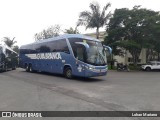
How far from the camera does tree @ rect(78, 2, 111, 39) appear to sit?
1578 inches

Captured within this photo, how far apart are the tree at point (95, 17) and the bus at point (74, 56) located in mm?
18037

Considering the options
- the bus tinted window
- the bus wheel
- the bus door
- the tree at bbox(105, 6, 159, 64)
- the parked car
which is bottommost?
the parked car

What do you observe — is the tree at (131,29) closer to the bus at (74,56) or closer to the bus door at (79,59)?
the bus at (74,56)

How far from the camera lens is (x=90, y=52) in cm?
1694

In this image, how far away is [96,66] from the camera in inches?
663

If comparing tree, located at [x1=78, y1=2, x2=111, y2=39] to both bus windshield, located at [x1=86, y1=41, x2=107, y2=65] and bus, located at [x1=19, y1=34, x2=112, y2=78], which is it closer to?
bus, located at [x1=19, y1=34, x2=112, y2=78]

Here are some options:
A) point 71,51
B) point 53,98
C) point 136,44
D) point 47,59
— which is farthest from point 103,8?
point 53,98

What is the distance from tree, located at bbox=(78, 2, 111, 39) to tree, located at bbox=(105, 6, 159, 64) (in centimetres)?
151

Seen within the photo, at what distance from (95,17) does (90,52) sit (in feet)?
79.0

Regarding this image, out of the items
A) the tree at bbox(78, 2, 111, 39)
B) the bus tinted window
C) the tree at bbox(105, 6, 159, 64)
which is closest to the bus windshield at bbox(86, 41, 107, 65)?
the bus tinted window

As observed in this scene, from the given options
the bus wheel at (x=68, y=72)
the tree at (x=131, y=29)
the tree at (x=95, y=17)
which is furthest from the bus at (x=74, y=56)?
the tree at (x=95, y=17)

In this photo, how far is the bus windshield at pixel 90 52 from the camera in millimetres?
16828

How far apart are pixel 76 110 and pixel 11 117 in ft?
6.77

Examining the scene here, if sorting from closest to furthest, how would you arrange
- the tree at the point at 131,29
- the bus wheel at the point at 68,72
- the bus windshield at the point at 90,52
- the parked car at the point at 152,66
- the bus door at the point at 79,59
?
the bus windshield at the point at 90,52 < the bus door at the point at 79,59 < the bus wheel at the point at 68,72 < the tree at the point at 131,29 < the parked car at the point at 152,66
